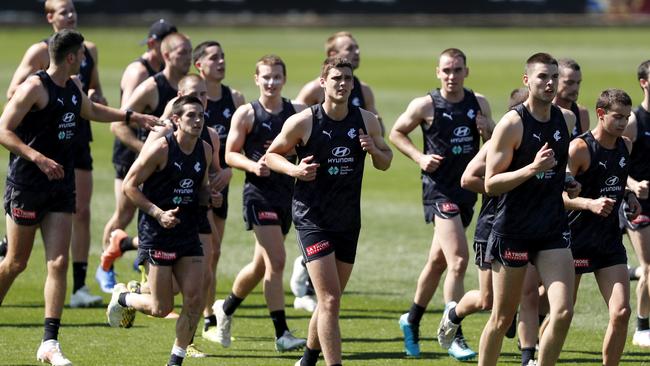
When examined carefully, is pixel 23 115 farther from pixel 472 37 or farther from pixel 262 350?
pixel 472 37

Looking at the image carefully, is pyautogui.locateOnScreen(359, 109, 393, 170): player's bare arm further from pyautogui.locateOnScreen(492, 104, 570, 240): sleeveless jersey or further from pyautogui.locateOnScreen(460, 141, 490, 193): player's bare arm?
pyautogui.locateOnScreen(492, 104, 570, 240): sleeveless jersey

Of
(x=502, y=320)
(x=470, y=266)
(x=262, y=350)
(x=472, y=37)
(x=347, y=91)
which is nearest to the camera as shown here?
(x=502, y=320)

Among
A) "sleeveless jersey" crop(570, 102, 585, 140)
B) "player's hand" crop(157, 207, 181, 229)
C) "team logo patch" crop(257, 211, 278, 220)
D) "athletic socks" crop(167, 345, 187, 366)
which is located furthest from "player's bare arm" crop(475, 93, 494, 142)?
"athletic socks" crop(167, 345, 187, 366)

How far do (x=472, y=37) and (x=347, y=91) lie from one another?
4080 centimetres

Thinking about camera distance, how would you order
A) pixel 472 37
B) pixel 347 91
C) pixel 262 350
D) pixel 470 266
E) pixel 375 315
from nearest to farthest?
pixel 347 91
pixel 262 350
pixel 375 315
pixel 470 266
pixel 472 37

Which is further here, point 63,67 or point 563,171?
point 63,67

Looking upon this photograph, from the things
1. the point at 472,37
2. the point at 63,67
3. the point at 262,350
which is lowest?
the point at 262,350

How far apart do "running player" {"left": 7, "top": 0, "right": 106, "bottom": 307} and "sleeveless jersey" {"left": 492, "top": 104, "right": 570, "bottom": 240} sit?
213 inches

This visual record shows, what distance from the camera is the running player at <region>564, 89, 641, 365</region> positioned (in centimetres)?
1014

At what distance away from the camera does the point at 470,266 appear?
1605 centimetres

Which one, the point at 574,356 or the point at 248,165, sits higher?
the point at 248,165

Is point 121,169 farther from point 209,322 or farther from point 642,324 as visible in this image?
point 642,324

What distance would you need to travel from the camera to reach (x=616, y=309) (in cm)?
989

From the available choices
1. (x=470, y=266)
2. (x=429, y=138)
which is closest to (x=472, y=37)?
(x=470, y=266)
